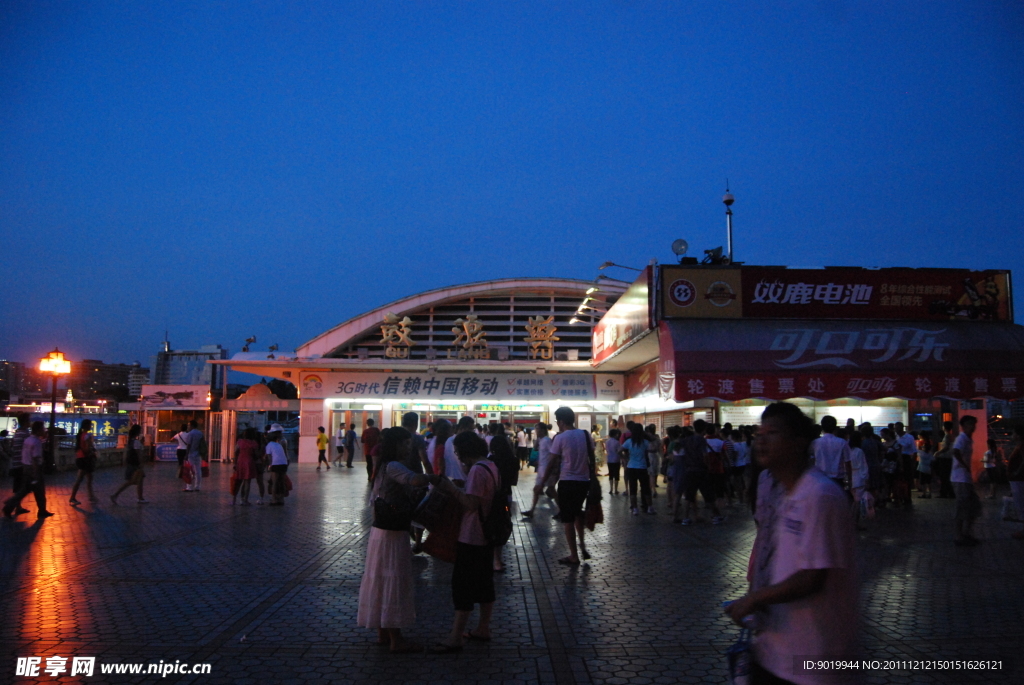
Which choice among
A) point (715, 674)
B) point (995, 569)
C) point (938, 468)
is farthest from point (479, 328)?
point (715, 674)

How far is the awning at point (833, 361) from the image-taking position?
16234 millimetres

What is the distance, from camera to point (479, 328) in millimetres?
29797

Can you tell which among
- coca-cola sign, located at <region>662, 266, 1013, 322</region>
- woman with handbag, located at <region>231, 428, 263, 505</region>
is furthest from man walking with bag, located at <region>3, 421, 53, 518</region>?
coca-cola sign, located at <region>662, 266, 1013, 322</region>

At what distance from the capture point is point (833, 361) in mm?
16750

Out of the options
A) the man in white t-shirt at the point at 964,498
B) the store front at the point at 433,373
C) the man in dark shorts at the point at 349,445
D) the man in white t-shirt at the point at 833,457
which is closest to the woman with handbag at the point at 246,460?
the man in white t-shirt at the point at 833,457

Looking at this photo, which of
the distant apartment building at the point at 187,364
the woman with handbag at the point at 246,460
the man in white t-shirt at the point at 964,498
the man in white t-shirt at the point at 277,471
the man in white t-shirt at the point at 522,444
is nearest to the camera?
the man in white t-shirt at the point at 964,498

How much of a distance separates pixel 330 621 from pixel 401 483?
1638 mm

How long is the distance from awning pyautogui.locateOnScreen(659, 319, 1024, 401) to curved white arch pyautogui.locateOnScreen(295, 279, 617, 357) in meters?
14.0

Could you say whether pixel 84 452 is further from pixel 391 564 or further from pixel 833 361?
pixel 833 361

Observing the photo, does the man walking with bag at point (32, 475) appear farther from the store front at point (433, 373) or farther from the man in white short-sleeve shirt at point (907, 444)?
the store front at point (433, 373)

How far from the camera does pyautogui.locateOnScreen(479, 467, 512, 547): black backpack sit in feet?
17.5

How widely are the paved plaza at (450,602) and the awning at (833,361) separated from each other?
5.06m
